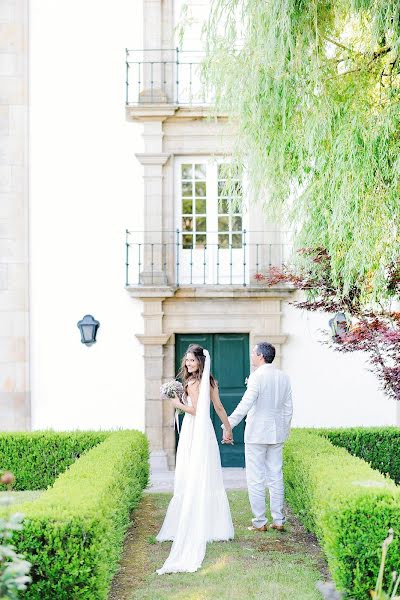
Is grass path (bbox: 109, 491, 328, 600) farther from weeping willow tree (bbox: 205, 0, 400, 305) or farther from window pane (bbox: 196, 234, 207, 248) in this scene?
window pane (bbox: 196, 234, 207, 248)

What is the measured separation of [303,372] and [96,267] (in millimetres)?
→ 3488

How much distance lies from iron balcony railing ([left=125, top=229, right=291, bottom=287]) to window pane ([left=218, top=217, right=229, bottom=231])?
14cm

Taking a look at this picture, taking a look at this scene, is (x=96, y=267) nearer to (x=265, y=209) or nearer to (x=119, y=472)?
(x=265, y=209)

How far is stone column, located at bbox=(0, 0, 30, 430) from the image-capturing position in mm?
13039

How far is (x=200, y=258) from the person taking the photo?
13.3 m

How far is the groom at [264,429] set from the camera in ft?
27.0

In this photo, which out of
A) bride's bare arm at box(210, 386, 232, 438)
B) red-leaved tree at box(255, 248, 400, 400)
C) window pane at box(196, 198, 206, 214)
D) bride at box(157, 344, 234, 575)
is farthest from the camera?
window pane at box(196, 198, 206, 214)

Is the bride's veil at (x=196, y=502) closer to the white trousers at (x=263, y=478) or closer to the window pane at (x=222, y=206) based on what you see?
the white trousers at (x=263, y=478)

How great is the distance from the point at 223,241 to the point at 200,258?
44cm

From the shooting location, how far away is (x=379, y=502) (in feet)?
19.4

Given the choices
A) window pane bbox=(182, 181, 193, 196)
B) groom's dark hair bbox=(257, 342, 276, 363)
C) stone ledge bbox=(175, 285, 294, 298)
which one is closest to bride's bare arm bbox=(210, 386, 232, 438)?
groom's dark hair bbox=(257, 342, 276, 363)

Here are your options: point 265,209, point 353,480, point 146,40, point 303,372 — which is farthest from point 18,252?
point 353,480

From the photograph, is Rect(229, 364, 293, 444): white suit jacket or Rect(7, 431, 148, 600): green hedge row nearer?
Rect(7, 431, 148, 600): green hedge row

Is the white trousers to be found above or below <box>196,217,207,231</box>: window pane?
below
